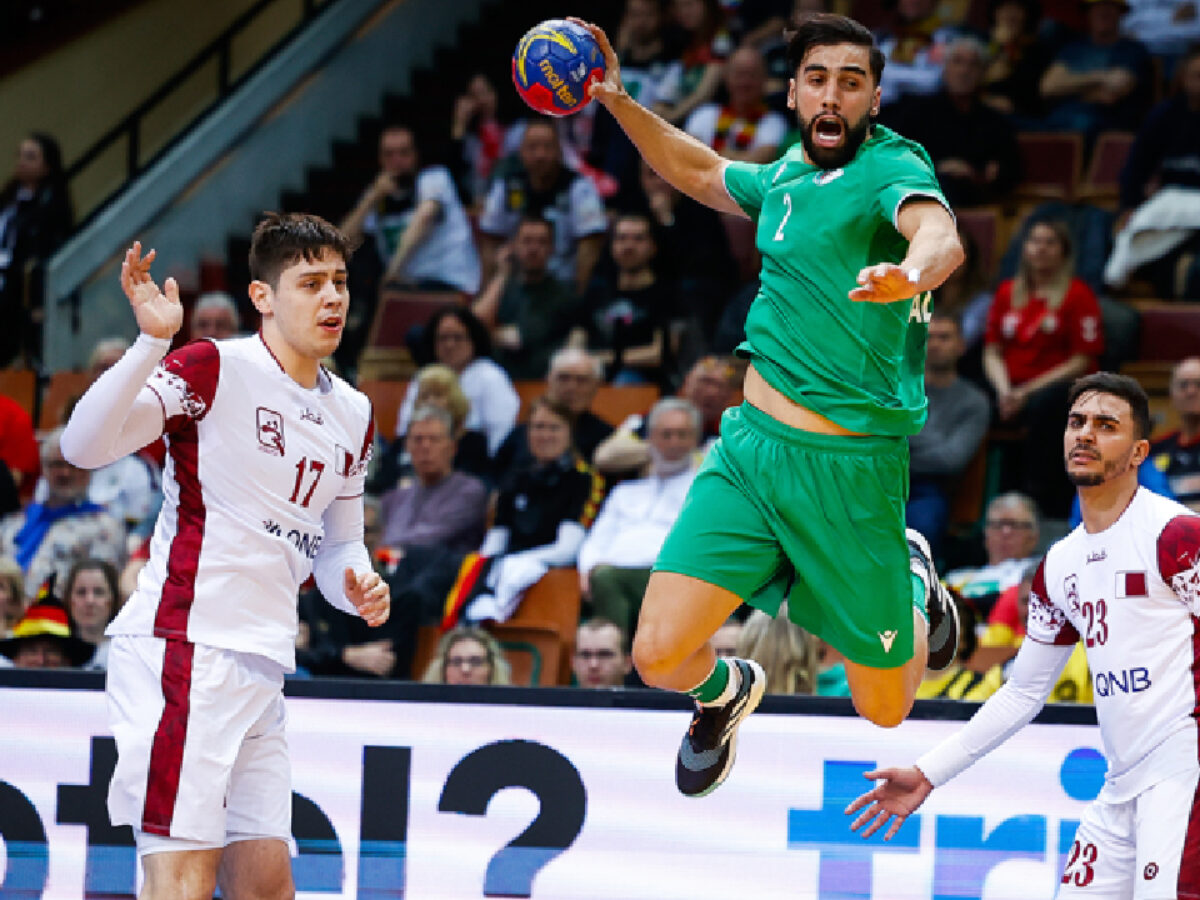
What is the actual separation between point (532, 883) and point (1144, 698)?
7.48 feet

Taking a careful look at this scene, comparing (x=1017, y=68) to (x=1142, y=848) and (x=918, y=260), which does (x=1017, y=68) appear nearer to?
(x=1142, y=848)

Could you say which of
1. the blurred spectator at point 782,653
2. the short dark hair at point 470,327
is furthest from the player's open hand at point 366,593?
the short dark hair at point 470,327

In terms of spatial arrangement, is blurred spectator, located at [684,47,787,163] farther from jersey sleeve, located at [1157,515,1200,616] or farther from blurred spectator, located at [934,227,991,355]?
jersey sleeve, located at [1157,515,1200,616]

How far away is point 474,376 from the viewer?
10531mm

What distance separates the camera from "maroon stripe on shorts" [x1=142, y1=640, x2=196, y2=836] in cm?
477

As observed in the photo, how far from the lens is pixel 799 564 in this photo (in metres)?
5.07

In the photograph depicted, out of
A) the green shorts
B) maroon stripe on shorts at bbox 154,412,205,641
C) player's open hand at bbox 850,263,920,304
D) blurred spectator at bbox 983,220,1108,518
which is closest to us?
player's open hand at bbox 850,263,920,304

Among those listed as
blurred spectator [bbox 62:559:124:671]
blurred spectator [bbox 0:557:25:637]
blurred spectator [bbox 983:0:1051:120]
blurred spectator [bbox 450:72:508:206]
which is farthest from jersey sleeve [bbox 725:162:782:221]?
blurred spectator [bbox 450:72:508:206]

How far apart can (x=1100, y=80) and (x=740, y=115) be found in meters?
2.42

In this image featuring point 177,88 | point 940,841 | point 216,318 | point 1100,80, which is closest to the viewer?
point 940,841

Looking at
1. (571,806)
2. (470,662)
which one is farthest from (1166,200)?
(571,806)

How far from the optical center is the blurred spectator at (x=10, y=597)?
28.1 ft

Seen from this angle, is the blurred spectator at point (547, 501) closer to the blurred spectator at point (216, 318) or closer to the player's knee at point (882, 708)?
the blurred spectator at point (216, 318)

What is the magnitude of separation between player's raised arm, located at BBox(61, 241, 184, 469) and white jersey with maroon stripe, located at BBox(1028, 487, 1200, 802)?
9.61 feet
